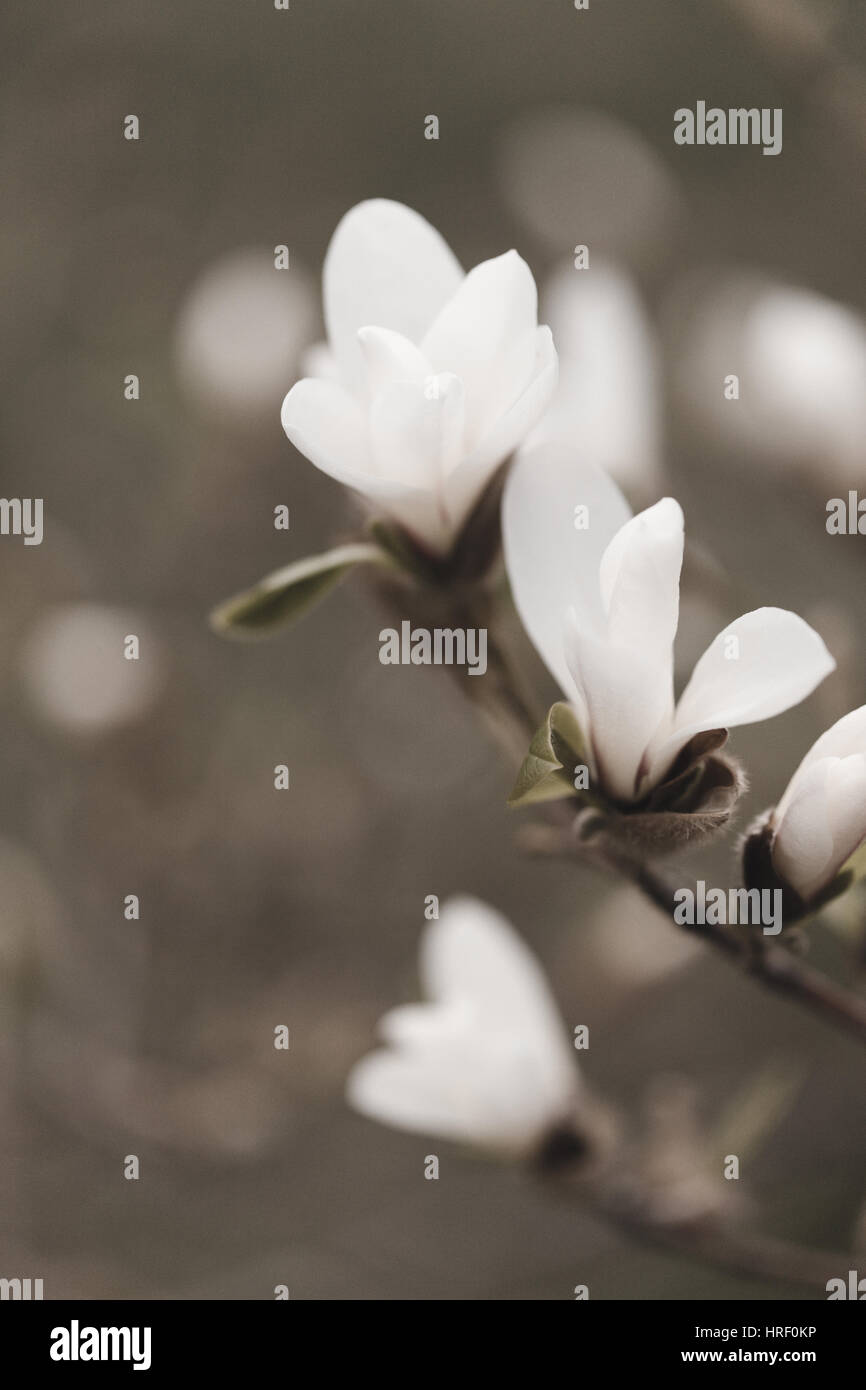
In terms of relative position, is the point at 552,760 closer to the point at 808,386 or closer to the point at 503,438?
the point at 503,438

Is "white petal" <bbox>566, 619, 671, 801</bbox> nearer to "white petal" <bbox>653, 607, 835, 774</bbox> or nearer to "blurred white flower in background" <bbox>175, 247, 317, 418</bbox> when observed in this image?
"white petal" <bbox>653, 607, 835, 774</bbox>

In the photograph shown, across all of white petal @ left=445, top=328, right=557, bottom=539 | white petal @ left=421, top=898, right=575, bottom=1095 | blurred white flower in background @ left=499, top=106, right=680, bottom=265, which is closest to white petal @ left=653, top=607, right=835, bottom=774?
white petal @ left=445, top=328, right=557, bottom=539

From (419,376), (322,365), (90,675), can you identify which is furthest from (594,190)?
(419,376)

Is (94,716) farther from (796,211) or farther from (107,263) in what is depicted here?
(796,211)

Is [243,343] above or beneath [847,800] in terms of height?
above

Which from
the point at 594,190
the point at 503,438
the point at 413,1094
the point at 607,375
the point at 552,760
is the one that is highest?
the point at 594,190

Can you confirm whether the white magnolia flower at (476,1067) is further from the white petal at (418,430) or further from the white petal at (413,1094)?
the white petal at (418,430)
